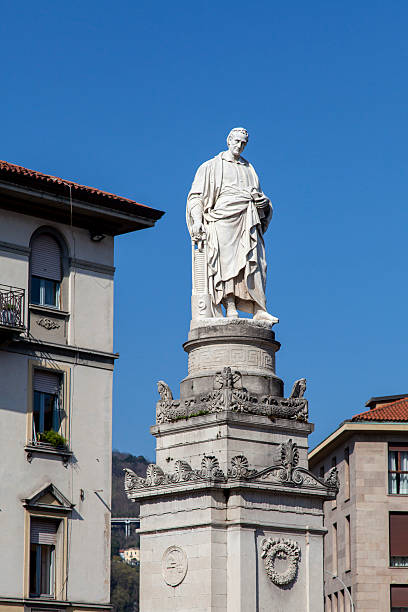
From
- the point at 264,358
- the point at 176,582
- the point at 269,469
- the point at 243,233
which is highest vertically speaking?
the point at 243,233

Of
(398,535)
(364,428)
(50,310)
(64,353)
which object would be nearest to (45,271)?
(50,310)

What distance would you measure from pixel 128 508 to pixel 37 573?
3201 inches

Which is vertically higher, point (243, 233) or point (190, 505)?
point (243, 233)

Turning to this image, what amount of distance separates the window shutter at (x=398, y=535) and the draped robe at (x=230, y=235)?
120 feet

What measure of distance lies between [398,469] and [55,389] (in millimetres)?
30432

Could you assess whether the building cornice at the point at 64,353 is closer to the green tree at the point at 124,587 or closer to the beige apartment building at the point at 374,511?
the beige apartment building at the point at 374,511

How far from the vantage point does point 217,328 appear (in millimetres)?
27781

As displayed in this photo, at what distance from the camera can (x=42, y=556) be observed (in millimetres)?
36281

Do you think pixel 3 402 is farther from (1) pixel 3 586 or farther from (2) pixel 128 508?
(2) pixel 128 508

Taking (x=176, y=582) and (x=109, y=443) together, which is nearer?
(x=176, y=582)

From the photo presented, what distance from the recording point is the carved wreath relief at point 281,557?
26453 mm

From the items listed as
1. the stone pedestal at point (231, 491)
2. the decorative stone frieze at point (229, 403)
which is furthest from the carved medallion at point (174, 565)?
the decorative stone frieze at point (229, 403)

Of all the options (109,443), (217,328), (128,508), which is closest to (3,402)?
(109,443)

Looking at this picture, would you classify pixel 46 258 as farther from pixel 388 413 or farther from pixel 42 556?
pixel 388 413
